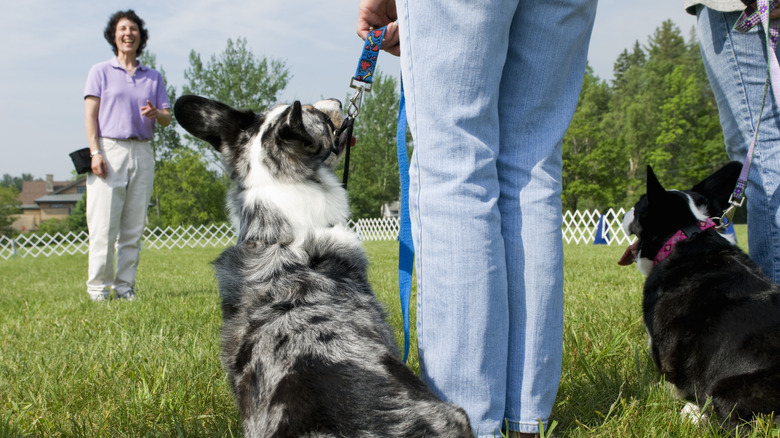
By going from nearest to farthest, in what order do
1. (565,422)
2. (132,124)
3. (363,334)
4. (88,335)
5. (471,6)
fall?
(471,6) < (363,334) < (565,422) < (88,335) < (132,124)

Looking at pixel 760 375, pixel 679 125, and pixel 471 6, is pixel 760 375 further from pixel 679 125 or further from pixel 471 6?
pixel 679 125

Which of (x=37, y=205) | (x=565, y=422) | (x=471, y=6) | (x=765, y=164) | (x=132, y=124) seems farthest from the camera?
(x=37, y=205)

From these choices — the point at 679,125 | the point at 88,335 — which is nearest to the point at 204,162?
the point at 679,125

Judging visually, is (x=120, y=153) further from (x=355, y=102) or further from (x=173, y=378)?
(x=355, y=102)

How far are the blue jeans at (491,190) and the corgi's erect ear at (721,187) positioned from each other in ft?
4.98

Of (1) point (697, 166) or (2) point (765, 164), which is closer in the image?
(2) point (765, 164)

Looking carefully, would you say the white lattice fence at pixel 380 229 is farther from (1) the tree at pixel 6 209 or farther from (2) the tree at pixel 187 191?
(1) the tree at pixel 6 209

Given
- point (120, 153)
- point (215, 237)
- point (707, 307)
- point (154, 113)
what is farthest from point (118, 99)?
point (215, 237)

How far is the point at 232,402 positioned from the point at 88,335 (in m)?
1.90

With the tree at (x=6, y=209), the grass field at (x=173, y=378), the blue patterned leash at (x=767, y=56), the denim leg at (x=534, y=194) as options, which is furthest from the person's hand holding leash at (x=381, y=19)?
the tree at (x=6, y=209)

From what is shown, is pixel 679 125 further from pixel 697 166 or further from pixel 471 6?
pixel 471 6

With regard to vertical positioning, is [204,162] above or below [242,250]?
above

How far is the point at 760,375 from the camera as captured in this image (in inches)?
79.8

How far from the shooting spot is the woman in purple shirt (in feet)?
18.1
